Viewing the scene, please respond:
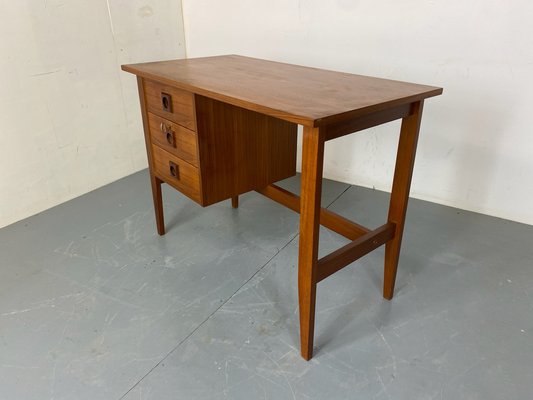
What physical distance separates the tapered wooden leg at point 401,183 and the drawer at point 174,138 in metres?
0.75

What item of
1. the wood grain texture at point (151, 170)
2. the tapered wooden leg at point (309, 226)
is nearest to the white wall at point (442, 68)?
the wood grain texture at point (151, 170)

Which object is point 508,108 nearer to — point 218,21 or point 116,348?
point 218,21

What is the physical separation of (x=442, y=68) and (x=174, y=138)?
1.47 metres

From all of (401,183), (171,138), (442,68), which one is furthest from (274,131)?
(442,68)

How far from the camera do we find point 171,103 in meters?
1.58

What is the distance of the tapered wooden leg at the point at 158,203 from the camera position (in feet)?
6.38

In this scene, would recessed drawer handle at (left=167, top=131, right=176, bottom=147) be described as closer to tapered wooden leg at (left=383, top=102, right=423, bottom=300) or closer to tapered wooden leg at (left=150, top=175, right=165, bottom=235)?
tapered wooden leg at (left=150, top=175, right=165, bottom=235)

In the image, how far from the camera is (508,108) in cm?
203

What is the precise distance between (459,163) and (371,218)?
593mm

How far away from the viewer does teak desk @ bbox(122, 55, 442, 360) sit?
1118 millimetres

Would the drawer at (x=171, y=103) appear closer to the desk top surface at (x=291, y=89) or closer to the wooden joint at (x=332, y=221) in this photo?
the desk top surface at (x=291, y=89)

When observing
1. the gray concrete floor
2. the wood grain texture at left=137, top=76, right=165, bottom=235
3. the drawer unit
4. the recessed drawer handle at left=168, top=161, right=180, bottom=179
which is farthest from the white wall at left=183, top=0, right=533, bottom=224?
the recessed drawer handle at left=168, top=161, right=180, bottom=179

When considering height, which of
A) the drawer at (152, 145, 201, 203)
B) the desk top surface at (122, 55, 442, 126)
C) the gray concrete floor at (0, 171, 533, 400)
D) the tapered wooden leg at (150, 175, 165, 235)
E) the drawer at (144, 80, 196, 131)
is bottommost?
the gray concrete floor at (0, 171, 533, 400)

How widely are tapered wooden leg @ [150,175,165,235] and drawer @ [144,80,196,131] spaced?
14.1 inches
